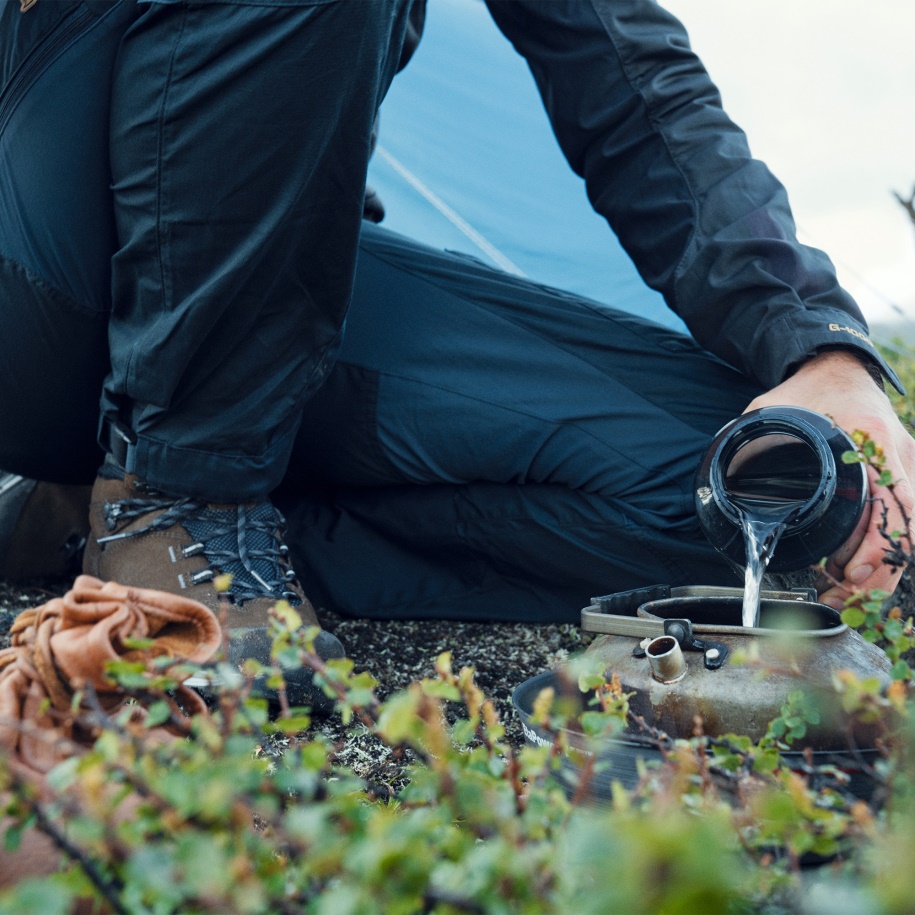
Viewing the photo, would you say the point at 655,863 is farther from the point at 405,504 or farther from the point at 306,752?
the point at 405,504

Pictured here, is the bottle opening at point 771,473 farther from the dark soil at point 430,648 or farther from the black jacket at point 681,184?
the dark soil at point 430,648

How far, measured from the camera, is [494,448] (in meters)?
1.59

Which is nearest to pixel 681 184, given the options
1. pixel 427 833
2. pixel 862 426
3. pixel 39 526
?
pixel 862 426

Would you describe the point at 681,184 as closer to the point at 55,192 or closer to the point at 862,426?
the point at 862,426

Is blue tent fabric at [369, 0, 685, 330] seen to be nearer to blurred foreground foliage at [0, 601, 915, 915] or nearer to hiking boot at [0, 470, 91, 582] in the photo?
hiking boot at [0, 470, 91, 582]

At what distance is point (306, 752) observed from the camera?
0.49 m

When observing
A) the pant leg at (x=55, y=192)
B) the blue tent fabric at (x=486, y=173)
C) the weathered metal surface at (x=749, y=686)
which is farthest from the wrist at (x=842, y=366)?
the blue tent fabric at (x=486, y=173)

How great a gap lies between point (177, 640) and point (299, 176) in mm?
734

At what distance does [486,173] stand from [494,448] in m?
1.87

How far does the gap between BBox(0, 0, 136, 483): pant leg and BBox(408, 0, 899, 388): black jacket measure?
2.29 feet

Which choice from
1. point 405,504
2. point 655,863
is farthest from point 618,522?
point 655,863

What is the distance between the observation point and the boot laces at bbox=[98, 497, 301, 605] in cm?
131

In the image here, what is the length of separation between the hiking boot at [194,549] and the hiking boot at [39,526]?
36 cm

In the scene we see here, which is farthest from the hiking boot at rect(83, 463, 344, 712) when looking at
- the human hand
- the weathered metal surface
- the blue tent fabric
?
the blue tent fabric
